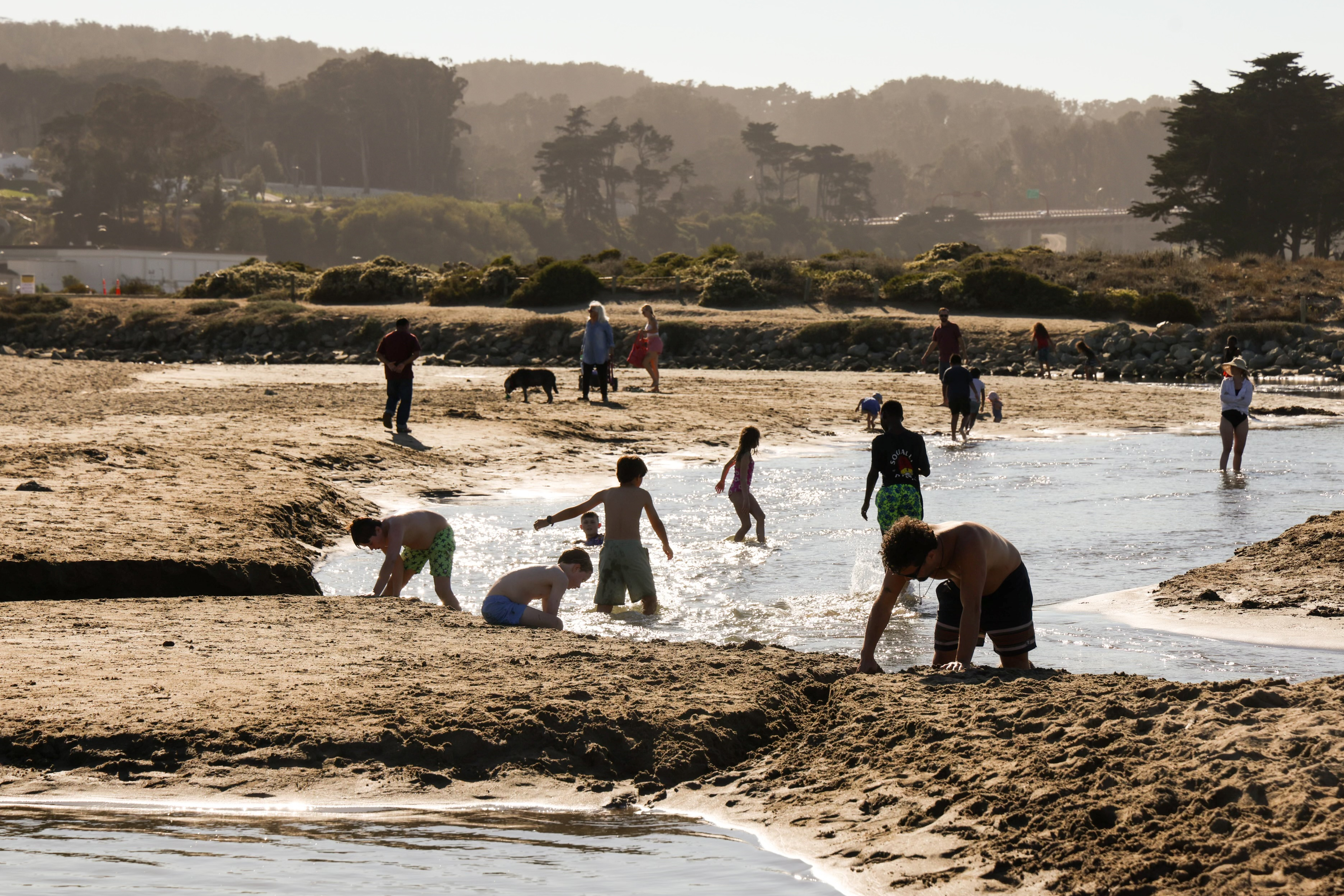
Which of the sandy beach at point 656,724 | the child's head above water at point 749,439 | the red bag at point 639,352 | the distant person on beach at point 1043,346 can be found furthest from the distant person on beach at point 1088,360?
the child's head above water at point 749,439

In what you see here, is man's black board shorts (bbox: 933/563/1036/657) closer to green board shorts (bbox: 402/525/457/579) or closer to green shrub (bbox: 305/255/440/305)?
green board shorts (bbox: 402/525/457/579)

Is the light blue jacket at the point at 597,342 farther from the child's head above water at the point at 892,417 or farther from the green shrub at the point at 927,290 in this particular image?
the green shrub at the point at 927,290

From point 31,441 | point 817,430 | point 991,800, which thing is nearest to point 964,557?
point 991,800

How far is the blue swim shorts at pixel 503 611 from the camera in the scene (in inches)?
322

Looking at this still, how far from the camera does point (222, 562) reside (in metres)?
9.43

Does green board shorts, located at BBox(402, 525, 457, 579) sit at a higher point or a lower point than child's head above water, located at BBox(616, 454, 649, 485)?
lower

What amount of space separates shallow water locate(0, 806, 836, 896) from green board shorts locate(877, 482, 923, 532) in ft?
16.0

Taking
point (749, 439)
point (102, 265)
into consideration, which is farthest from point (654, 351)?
point (102, 265)

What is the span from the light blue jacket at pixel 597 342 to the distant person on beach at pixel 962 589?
1551 centimetres

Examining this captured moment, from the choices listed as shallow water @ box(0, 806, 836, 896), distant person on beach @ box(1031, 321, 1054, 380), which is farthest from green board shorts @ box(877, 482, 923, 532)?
distant person on beach @ box(1031, 321, 1054, 380)

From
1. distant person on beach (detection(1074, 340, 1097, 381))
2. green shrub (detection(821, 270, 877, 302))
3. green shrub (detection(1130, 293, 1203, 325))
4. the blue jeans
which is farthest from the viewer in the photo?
green shrub (detection(821, 270, 877, 302))

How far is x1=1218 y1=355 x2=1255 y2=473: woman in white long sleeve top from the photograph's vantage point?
15.6 metres

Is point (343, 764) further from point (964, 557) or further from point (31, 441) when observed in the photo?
point (31, 441)

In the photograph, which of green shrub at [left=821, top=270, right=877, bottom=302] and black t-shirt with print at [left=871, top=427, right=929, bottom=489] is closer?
black t-shirt with print at [left=871, top=427, right=929, bottom=489]
